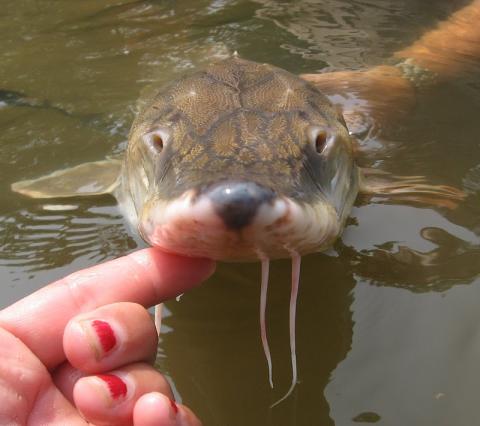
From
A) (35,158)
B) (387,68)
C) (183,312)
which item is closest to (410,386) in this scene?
(183,312)

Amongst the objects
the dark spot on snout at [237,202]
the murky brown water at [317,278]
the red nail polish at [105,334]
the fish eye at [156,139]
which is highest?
the dark spot on snout at [237,202]

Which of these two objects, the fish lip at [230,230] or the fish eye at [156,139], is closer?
the fish lip at [230,230]

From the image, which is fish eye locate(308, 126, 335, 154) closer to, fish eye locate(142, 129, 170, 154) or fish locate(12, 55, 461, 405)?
fish locate(12, 55, 461, 405)

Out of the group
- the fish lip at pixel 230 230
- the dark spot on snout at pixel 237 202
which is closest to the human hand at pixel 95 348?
the fish lip at pixel 230 230

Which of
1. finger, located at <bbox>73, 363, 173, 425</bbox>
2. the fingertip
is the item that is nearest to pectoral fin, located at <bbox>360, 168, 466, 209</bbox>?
the fingertip

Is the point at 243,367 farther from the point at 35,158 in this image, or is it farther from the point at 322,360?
the point at 35,158

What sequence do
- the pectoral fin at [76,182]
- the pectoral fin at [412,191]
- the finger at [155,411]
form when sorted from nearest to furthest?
the finger at [155,411], the pectoral fin at [412,191], the pectoral fin at [76,182]

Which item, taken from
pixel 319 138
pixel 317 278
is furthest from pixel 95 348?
pixel 317 278

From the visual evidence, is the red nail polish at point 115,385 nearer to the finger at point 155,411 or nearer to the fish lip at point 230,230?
the finger at point 155,411

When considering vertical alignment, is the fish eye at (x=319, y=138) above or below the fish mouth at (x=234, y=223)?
below
